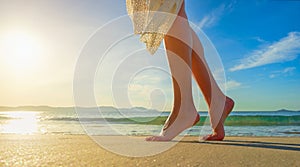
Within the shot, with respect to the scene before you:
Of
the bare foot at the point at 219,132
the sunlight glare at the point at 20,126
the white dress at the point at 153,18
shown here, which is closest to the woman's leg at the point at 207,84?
the bare foot at the point at 219,132

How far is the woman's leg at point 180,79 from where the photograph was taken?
1.86 meters

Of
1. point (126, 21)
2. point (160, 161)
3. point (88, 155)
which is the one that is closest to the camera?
point (160, 161)

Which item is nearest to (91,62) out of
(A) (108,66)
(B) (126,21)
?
(A) (108,66)

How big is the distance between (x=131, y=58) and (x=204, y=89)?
54cm

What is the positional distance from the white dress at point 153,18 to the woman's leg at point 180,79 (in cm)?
7

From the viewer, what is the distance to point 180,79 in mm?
1875

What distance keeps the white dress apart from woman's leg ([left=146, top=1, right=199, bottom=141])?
2.8 inches

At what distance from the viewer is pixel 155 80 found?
7.42 feet

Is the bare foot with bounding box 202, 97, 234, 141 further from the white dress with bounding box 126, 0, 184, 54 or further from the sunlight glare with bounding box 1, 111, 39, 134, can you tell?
the sunlight glare with bounding box 1, 111, 39, 134

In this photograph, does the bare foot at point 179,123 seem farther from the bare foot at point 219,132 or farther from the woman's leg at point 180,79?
the bare foot at point 219,132

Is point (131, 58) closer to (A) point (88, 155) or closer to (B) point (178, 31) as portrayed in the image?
(B) point (178, 31)

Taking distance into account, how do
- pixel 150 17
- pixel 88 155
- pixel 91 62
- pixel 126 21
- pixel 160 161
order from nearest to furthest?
pixel 160 161 < pixel 88 155 < pixel 150 17 < pixel 91 62 < pixel 126 21

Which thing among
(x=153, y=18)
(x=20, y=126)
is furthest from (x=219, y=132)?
(x=20, y=126)

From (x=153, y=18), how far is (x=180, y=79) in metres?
0.41
